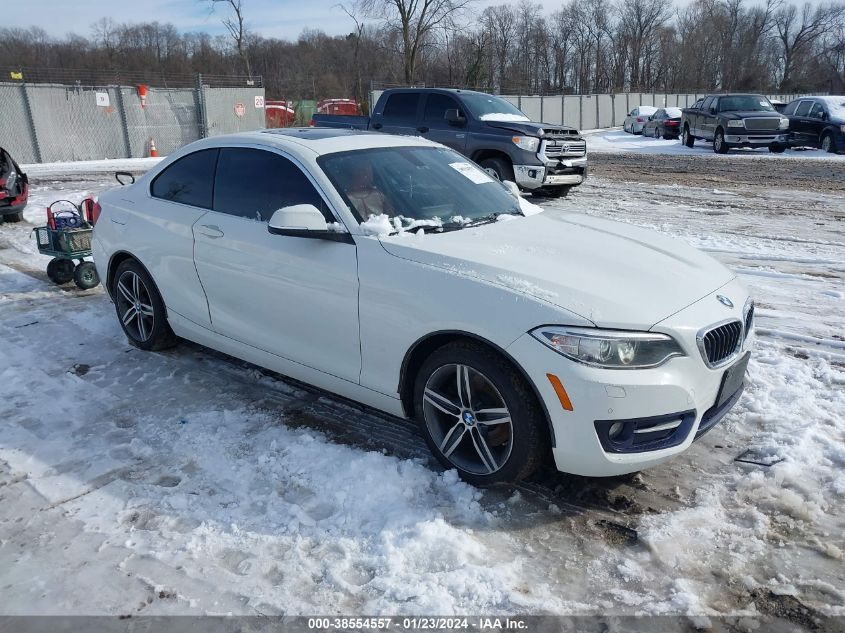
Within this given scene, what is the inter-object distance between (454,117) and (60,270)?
23.5 ft

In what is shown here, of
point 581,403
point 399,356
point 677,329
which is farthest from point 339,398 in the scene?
point 677,329

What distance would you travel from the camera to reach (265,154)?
4449mm

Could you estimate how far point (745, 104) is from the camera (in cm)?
2178

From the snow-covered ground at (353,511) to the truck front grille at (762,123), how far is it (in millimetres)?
18276

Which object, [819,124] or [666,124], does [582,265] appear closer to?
[819,124]

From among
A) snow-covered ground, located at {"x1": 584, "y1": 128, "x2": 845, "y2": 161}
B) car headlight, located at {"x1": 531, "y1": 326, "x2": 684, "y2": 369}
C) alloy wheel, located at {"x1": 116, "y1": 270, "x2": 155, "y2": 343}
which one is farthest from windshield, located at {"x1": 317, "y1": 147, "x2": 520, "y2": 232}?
snow-covered ground, located at {"x1": 584, "y1": 128, "x2": 845, "y2": 161}

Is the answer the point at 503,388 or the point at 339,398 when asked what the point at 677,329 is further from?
the point at 339,398

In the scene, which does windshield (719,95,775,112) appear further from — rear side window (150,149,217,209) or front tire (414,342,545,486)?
front tire (414,342,545,486)

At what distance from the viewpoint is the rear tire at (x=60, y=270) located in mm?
7297

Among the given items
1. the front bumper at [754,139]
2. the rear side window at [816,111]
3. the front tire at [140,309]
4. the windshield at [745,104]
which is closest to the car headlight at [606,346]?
the front tire at [140,309]

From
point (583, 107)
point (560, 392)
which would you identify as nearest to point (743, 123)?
point (560, 392)

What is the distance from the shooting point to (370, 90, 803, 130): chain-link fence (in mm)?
36750

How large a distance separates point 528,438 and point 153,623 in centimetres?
174

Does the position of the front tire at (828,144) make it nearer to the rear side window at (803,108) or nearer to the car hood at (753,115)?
the rear side window at (803,108)
